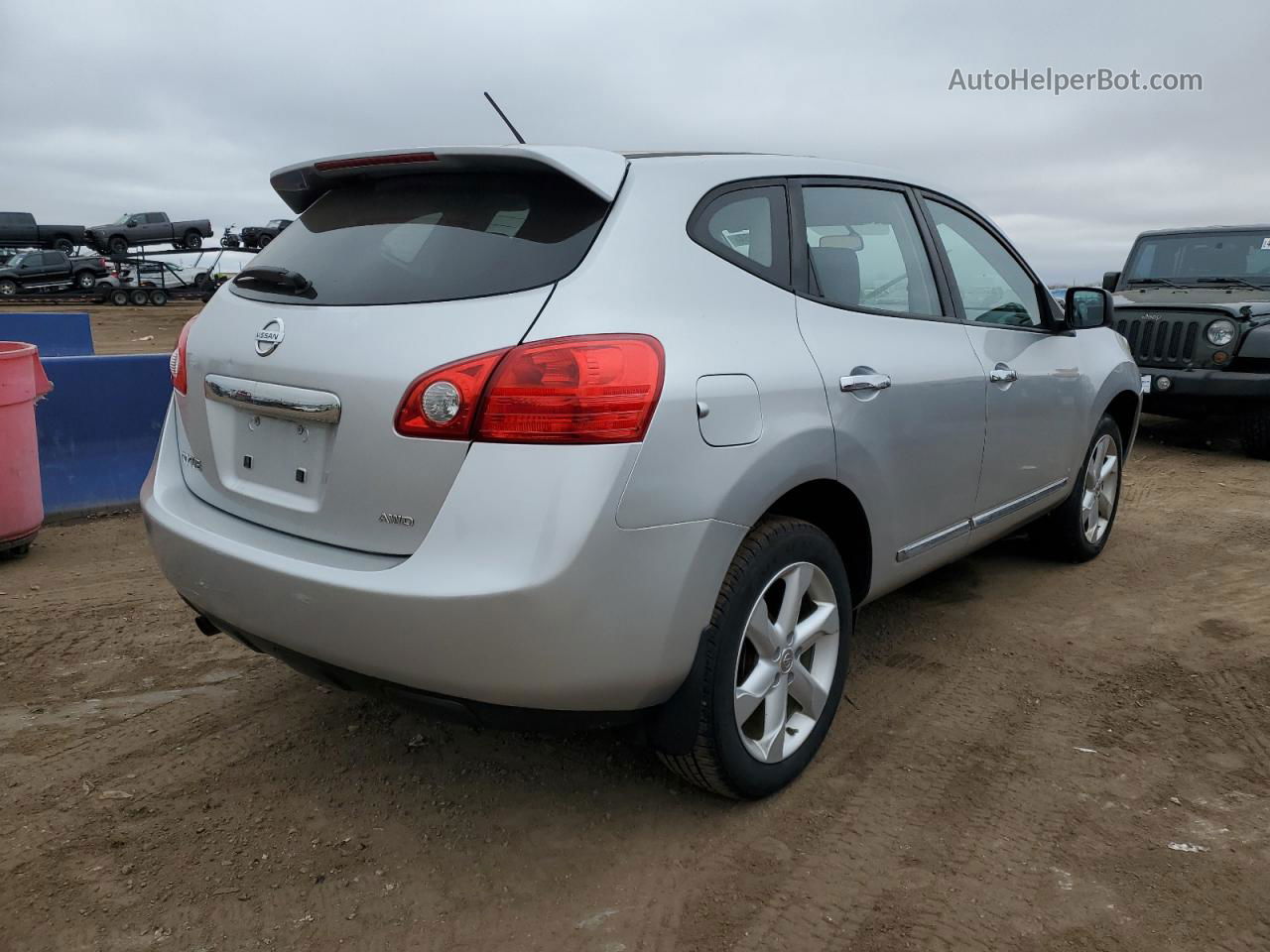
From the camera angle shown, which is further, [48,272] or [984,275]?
[48,272]

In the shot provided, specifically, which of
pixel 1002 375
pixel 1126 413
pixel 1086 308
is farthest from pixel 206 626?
pixel 1126 413

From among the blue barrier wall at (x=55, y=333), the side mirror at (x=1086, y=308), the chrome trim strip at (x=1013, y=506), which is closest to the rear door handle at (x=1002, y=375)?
the chrome trim strip at (x=1013, y=506)

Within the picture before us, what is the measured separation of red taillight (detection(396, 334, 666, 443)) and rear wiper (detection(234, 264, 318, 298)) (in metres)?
0.61

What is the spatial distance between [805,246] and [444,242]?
3.44ft

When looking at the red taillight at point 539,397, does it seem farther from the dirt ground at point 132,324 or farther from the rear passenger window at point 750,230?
the dirt ground at point 132,324

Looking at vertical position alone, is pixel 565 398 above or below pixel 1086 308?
below

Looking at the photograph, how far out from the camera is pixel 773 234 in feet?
8.98

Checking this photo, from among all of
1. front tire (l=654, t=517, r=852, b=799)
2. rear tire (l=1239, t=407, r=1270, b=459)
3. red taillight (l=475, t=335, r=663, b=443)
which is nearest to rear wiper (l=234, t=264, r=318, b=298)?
red taillight (l=475, t=335, r=663, b=443)

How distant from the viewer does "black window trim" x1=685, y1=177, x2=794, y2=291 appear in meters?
2.47

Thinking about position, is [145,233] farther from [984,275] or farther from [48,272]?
[984,275]

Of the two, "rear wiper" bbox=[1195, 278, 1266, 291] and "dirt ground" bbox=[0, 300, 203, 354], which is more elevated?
"rear wiper" bbox=[1195, 278, 1266, 291]

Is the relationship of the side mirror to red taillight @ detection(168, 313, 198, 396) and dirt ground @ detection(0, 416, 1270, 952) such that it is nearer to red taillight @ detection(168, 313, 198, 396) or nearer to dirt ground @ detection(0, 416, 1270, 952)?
dirt ground @ detection(0, 416, 1270, 952)

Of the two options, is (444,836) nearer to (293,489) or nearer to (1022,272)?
(293,489)

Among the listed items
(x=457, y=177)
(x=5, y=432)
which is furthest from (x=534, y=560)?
(x=5, y=432)
